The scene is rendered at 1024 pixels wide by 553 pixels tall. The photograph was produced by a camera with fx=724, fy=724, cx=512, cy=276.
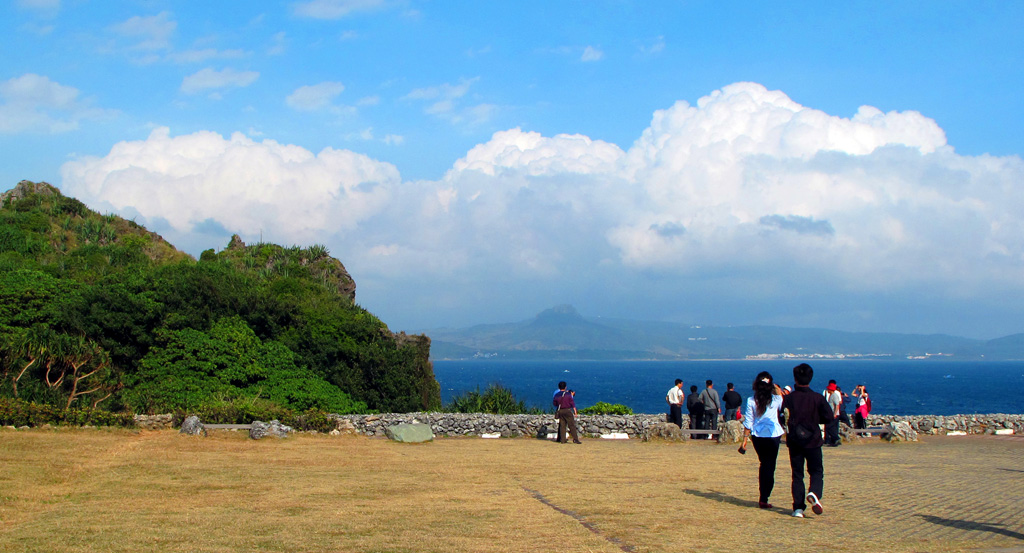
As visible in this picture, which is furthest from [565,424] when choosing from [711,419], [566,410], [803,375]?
[803,375]

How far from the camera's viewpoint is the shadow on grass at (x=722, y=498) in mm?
9562

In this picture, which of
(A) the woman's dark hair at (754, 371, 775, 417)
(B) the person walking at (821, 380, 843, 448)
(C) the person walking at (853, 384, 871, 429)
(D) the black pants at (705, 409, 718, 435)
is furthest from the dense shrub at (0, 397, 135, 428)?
(C) the person walking at (853, 384, 871, 429)

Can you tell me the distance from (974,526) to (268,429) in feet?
48.7

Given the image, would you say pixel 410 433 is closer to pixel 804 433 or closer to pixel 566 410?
pixel 566 410

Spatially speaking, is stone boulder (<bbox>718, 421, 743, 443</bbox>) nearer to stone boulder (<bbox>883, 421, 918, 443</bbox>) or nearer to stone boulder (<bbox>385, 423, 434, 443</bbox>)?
stone boulder (<bbox>883, 421, 918, 443</bbox>)

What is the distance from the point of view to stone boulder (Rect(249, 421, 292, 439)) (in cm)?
1747

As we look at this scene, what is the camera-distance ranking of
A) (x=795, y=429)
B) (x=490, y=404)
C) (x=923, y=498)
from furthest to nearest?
1. (x=490, y=404)
2. (x=923, y=498)
3. (x=795, y=429)

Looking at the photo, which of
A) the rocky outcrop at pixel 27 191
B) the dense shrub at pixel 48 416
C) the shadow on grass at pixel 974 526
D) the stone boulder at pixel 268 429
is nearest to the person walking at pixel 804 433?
the shadow on grass at pixel 974 526

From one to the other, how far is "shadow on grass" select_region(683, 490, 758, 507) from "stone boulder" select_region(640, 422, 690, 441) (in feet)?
30.0

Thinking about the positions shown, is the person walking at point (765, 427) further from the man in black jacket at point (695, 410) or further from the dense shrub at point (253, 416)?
the dense shrub at point (253, 416)

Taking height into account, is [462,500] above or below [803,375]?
below

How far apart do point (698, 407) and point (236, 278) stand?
18179 mm

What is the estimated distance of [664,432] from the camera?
1964 cm

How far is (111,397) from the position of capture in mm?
22641
